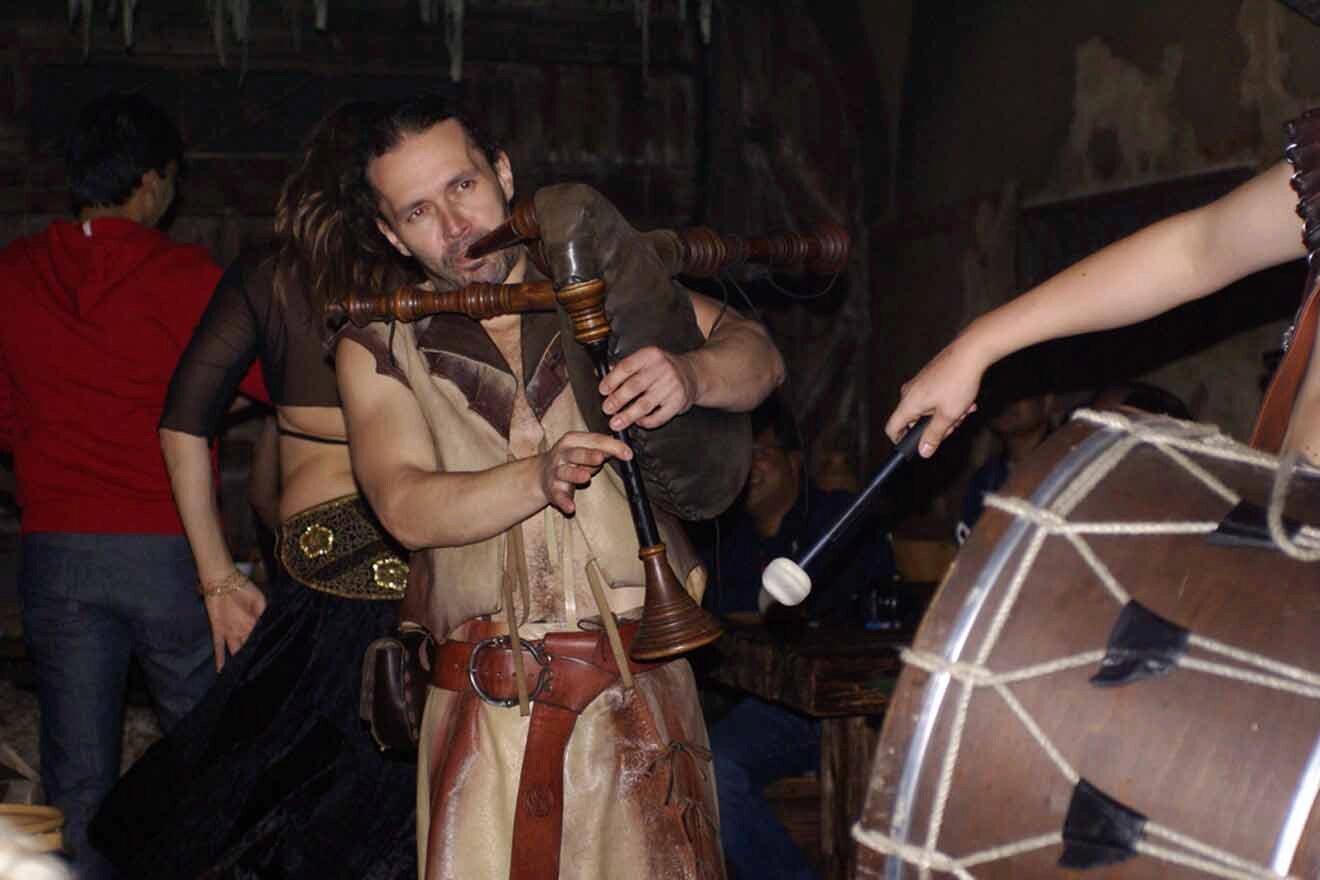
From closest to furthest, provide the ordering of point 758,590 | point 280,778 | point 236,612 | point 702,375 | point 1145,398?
point 702,375 < point 280,778 < point 236,612 < point 1145,398 < point 758,590

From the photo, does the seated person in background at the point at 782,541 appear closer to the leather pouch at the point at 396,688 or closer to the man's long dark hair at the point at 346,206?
the man's long dark hair at the point at 346,206

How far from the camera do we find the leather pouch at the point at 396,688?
8.67ft

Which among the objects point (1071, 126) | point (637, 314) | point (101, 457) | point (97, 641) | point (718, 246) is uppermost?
point (1071, 126)

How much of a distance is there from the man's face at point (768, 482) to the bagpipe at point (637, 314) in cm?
228

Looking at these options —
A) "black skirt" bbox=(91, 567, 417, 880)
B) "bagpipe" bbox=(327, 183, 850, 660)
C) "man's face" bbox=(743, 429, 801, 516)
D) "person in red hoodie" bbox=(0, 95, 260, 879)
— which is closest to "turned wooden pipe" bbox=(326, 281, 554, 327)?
"bagpipe" bbox=(327, 183, 850, 660)

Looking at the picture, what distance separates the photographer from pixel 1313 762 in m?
1.45

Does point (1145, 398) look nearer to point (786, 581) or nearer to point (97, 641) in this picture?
point (786, 581)

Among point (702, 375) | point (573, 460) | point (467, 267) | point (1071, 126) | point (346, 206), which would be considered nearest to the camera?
point (573, 460)

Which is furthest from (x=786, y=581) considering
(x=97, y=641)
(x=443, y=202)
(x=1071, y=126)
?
(x=1071, y=126)

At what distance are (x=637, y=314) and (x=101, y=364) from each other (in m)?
2.09

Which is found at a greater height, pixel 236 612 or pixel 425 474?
pixel 425 474

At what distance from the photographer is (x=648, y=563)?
7.44 ft

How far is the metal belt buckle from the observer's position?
93.6 inches

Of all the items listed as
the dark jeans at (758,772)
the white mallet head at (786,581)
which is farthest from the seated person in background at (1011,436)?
the white mallet head at (786,581)
